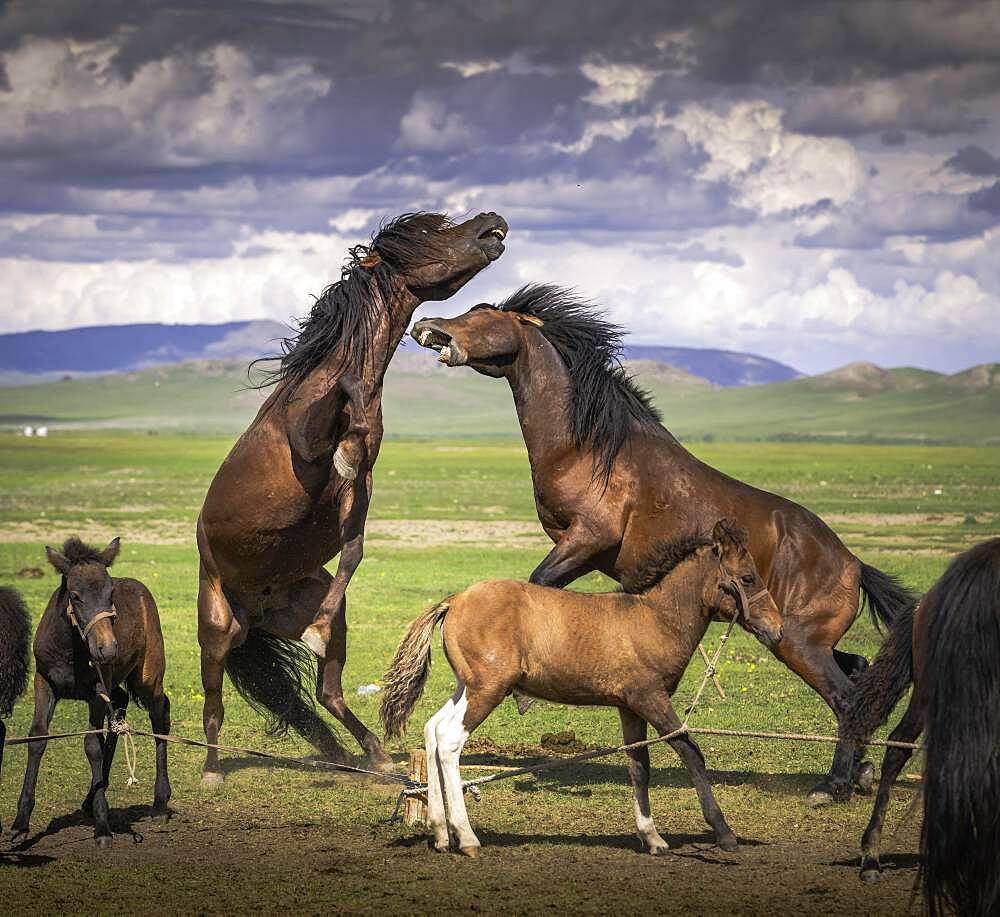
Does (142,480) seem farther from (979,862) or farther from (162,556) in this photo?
(979,862)

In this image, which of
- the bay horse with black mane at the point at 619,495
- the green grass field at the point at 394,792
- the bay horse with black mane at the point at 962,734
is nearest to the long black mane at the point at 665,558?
the bay horse with black mane at the point at 619,495

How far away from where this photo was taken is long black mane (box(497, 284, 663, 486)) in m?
9.58

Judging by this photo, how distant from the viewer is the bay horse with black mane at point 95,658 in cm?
830

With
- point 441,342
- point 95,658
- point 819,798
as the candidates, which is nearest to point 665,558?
point 819,798

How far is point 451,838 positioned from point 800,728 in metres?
4.92

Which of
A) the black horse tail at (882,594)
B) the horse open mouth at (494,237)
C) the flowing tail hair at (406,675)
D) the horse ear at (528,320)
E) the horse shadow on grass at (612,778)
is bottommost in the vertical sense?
the horse shadow on grass at (612,778)

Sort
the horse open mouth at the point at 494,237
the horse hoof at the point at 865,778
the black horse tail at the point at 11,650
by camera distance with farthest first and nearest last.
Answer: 1. the horse open mouth at the point at 494,237
2. the horse hoof at the point at 865,778
3. the black horse tail at the point at 11,650


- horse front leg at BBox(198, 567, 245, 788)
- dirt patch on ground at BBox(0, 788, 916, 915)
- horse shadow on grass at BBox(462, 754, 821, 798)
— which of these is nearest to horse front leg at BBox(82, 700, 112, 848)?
dirt patch on ground at BBox(0, 788, 916, 915)

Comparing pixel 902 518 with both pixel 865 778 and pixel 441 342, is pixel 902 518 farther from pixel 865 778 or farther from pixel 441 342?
pixel 441 342

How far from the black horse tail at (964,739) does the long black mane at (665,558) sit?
166 cm

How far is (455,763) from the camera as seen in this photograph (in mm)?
7723

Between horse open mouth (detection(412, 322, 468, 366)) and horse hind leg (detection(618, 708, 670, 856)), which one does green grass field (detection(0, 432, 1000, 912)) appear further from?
horse open mouth (detection(412, 322, 468, 366))

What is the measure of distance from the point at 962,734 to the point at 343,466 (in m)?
4.35

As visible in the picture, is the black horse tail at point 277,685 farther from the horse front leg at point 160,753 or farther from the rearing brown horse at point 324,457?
the horse front leg at point 160,753
